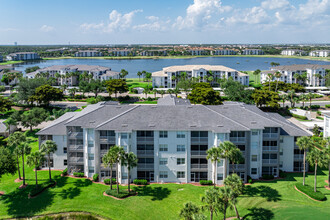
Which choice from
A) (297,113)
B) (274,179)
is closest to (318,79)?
(297,113)

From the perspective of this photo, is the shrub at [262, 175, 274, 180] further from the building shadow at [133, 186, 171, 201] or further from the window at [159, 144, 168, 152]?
the window at [159, 144, 168, 152]

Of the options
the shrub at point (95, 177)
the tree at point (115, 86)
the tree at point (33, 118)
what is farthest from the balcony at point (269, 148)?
the tree at point (115, 86)

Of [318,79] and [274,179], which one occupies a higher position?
[318,79]

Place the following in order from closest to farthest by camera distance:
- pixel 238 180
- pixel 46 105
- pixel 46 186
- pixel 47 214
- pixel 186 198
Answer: pixel 238 180
pixel 47 214
pixel 186 198
pixel 46 186
pixel 46 105

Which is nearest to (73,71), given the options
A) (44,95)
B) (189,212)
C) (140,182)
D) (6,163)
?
(44,95)

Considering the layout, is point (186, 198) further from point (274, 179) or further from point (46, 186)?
point (46, 186)

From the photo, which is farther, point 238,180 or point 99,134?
point 99,134

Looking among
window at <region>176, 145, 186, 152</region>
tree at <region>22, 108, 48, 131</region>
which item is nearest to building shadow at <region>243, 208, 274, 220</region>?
window at <region>176, 145, 186, 152</region>
